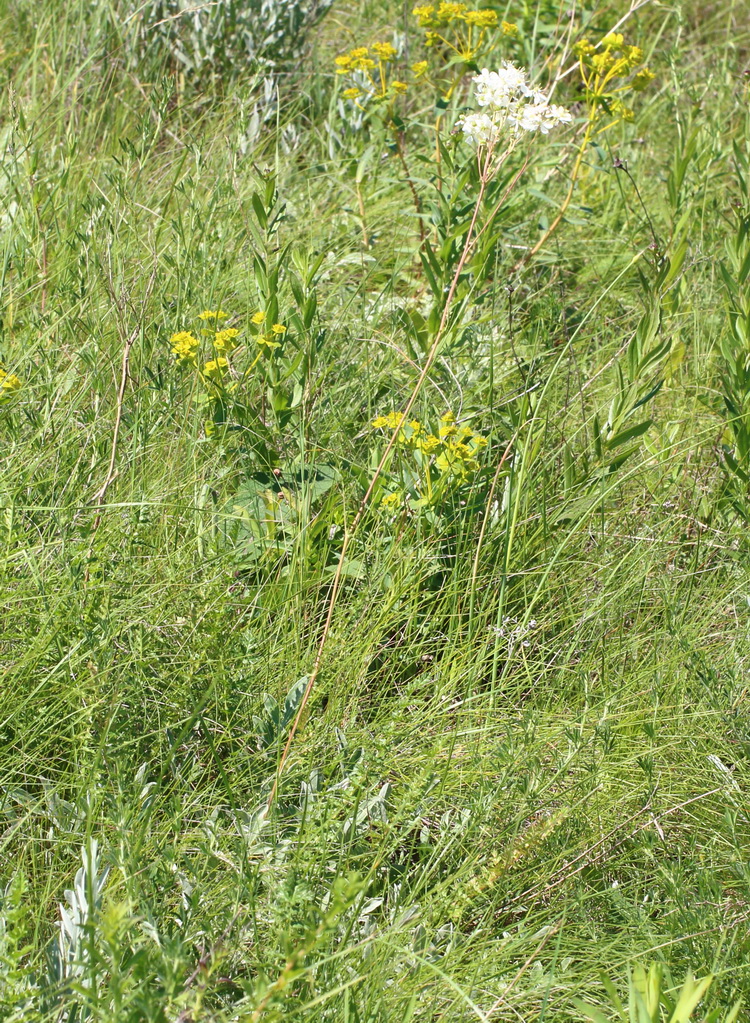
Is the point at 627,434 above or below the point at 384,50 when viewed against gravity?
below

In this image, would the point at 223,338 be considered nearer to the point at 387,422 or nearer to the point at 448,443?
the point at 387,422

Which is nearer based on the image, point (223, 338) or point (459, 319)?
point (223, 338)

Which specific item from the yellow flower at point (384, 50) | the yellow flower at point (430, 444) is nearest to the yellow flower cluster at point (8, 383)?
the yellow flower at point (430, 444)

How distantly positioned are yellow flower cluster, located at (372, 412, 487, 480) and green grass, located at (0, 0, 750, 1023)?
0.08m

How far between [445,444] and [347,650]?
491 millimetres

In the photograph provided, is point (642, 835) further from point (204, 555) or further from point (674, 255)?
point (674, 255)

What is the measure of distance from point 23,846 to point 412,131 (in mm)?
3069

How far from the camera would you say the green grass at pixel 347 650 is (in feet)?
4.49

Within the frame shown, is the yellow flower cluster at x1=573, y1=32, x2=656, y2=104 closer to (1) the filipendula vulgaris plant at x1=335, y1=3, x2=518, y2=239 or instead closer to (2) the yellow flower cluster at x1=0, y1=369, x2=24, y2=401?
(1) the filipendula vulgaris plant at x1=335, y1=3, x2=518, y2=239

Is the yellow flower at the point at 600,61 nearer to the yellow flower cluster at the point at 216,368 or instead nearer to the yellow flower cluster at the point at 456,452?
the yellow flower cluster at the point at 456,452

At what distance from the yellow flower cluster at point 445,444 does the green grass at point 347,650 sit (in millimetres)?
77

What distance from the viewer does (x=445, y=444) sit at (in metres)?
2.04

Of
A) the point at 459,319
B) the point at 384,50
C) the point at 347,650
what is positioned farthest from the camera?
the point at 384,50

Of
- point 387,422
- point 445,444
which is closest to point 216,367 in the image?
point 387,422
